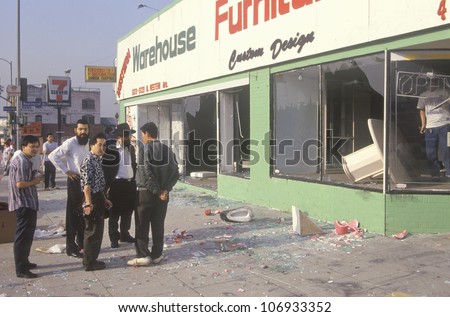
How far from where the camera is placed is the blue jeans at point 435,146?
7.90 meters

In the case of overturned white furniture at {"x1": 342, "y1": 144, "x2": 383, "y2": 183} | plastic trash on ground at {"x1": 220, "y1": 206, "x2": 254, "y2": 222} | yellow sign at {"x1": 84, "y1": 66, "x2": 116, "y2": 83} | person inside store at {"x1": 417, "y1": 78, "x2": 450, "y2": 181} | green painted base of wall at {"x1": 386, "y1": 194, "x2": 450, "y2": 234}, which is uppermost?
yellow sign at {"x1": 84, "y1": 66, "x2": 116, "y2": 83}

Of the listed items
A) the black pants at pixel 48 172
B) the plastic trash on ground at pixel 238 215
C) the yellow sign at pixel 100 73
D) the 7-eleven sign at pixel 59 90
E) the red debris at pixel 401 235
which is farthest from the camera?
the 7-eleven sign at pixel 59 90

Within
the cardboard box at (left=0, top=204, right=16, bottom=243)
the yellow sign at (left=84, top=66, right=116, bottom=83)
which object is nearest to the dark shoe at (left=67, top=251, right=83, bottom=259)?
the cardboard box at (left=0, top=204, right=16, bottom=243)

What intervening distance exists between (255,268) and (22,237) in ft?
9.55

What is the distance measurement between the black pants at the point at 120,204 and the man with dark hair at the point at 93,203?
115 centimetres

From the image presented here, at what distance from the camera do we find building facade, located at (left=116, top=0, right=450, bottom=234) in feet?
24.5

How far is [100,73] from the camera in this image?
2595 centimetres

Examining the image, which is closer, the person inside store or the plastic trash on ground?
the person inside store

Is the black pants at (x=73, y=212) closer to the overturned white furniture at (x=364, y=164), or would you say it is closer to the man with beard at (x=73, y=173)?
the man with beard at (x=73, y=173)

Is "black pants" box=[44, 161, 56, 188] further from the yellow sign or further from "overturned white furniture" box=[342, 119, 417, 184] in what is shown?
"overturned white furniture" box=[342, 119, 417, 184]

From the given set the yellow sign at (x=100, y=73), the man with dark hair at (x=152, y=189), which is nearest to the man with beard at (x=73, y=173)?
the man with dark hair at (x=152, y=189)

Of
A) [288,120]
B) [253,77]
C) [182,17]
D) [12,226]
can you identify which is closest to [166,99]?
[182,17]

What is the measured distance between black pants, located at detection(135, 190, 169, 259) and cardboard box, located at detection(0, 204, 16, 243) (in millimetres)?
2771

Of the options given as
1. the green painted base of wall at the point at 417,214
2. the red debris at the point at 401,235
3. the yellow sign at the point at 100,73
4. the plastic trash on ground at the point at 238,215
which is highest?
the yellow sign at the point at 100,73
